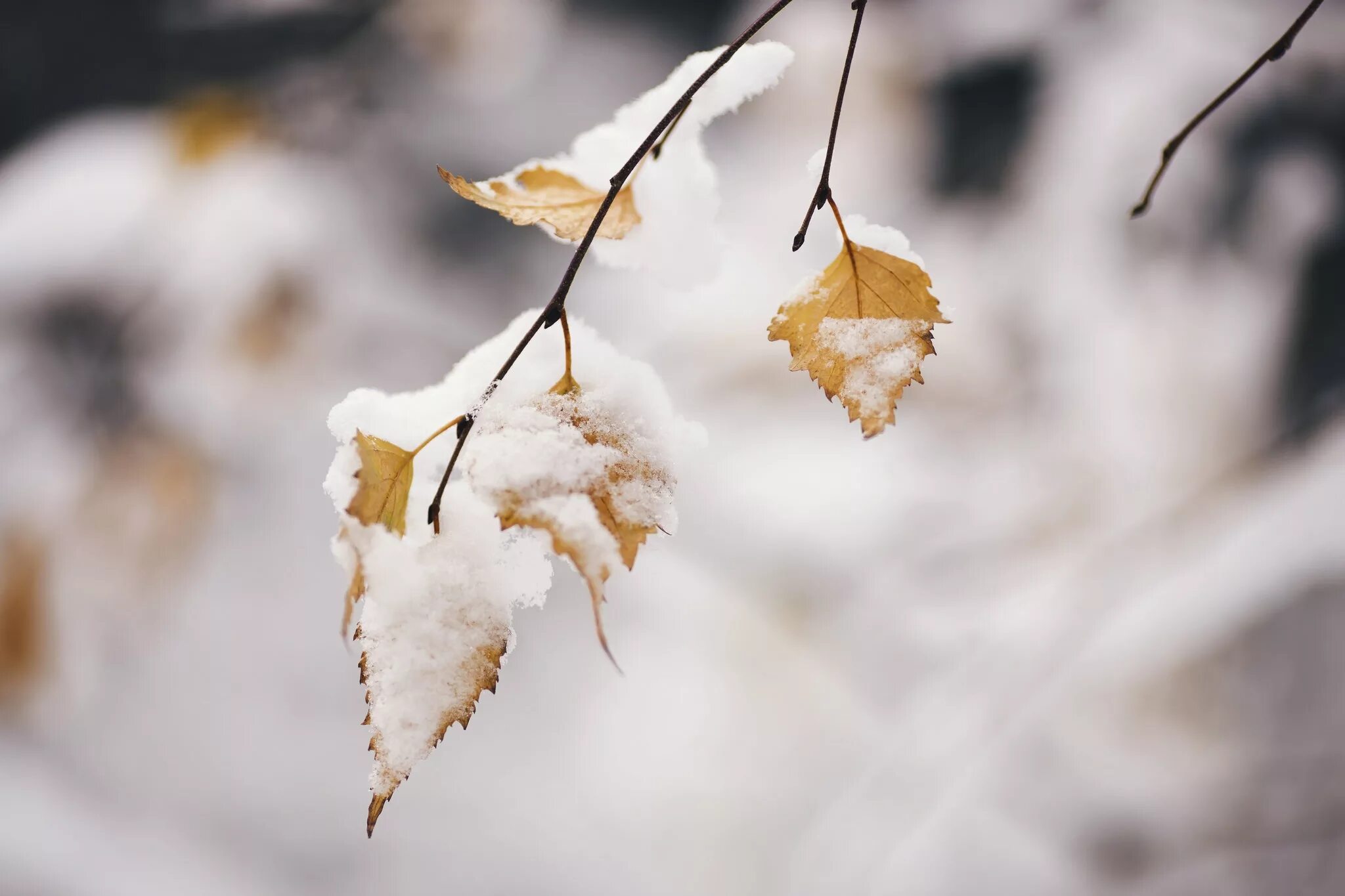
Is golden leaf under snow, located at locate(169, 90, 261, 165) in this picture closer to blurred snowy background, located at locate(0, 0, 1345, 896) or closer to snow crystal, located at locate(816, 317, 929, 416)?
blurred snowy background, located at locate(0, 0, 1345, 896)

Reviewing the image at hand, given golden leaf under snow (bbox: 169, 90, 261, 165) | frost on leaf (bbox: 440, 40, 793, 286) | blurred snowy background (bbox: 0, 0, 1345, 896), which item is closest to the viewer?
frost on leaf (bbox: 440, 40, 793, 286)

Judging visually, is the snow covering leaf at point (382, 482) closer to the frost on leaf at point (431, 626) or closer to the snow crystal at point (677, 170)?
the frost on leaf at point (431, 626)

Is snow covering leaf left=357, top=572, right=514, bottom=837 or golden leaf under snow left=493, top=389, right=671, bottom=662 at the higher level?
golden leaf under snow left=493, top=389, right=671, bottom=662

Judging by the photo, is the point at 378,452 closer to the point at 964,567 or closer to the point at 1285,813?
the point at 964,567

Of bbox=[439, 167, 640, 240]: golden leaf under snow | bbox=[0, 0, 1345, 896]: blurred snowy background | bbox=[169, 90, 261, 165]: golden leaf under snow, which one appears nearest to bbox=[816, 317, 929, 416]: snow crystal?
bbox=[439, 167, 640, 240]: golden leaf under snow

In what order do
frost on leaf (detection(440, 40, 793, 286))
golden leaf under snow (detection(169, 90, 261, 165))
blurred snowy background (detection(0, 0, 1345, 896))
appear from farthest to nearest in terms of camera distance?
golden leaf under snow (detection(169, 90, 261, 165)), blurred snowy background (detection(0, 0, 1345, 896)), frost on leaf (detection(440, 40, 793, 286))

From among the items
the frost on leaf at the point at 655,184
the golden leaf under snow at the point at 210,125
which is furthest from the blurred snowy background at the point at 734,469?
the frost on leaf at the point at 655,184
